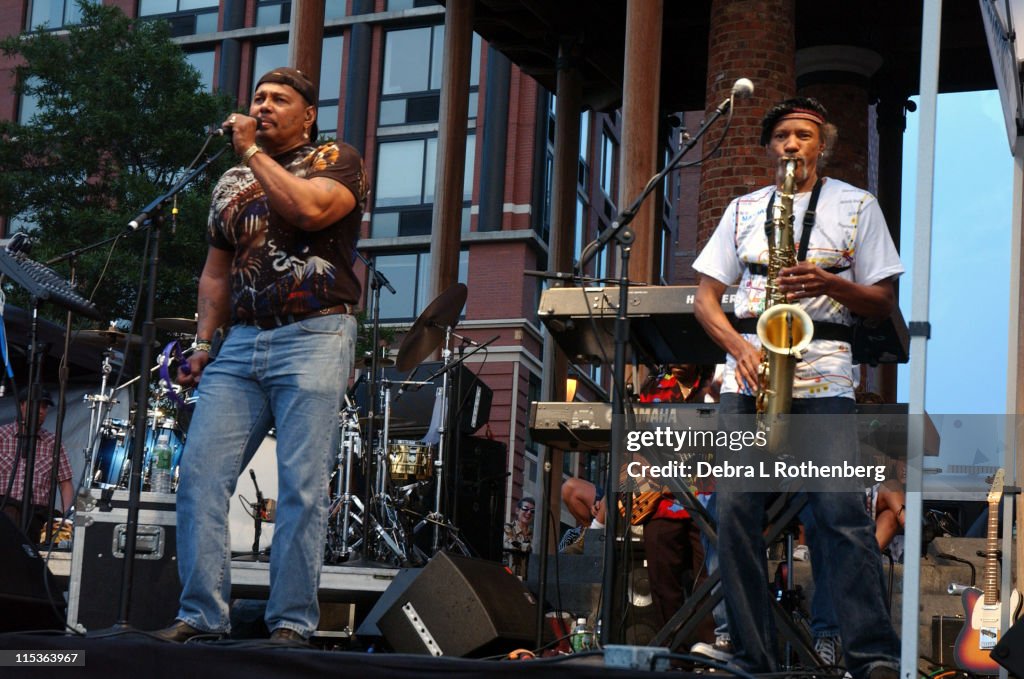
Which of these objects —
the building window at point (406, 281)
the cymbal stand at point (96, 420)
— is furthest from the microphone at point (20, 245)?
the building window at point (406, 281)

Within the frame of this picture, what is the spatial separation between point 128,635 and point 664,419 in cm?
213

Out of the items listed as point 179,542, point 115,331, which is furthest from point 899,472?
point 115,331

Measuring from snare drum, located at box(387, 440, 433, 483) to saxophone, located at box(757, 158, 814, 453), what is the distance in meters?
5.77

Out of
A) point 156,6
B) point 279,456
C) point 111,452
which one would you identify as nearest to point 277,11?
point 156,6

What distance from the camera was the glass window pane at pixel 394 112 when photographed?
3303 centimetres

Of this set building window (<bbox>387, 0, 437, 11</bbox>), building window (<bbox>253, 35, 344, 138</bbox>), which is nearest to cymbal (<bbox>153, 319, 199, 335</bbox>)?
building window (<bbox>253, 35, 344, 138</bbox>)

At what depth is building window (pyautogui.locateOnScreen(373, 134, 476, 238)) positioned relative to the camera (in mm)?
32344

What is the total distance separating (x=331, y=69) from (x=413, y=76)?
2.40 metres

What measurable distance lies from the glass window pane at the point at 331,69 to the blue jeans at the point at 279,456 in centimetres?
3010

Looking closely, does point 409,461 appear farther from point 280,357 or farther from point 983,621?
point 280,357

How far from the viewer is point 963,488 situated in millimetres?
8250

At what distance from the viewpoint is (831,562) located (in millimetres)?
4105

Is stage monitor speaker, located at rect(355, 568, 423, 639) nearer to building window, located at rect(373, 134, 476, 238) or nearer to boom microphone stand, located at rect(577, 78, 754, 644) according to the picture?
boom microphone stand, located at rect(577, 78, 754, 644)

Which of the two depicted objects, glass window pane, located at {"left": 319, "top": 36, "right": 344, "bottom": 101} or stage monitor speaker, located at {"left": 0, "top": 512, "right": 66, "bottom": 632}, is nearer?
stage monitor speaker, located at {"left": 0, "top": 512, "right": 66, "bottom": 632}
